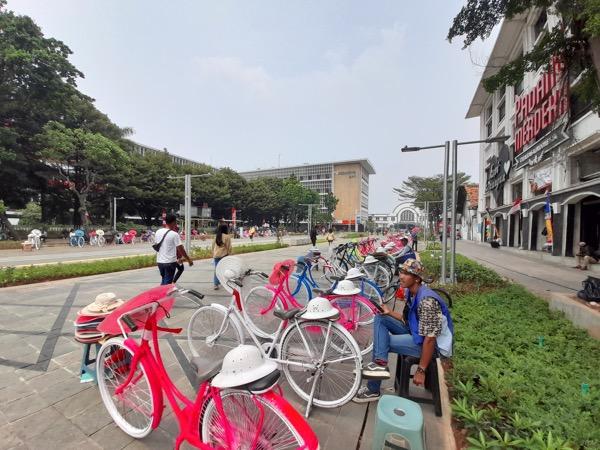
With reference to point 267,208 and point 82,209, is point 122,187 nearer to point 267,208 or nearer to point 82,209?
point 82,209

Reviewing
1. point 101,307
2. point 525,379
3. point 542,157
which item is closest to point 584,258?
point 542,157

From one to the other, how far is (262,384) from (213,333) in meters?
2.29

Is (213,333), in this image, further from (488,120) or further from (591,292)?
(488,120)

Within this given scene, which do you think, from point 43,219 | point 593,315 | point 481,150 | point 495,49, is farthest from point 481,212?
point 43,219

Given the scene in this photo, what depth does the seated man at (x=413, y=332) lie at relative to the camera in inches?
100

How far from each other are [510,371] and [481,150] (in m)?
35.2

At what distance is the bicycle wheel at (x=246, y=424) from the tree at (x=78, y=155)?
28.0 metres

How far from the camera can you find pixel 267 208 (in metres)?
57.0

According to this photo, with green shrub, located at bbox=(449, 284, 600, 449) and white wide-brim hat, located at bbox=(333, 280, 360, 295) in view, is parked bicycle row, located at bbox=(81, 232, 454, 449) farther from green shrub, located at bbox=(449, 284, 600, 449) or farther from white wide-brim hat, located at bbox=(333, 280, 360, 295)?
green shrub, located at bbox=(449, 284, 600, 449)

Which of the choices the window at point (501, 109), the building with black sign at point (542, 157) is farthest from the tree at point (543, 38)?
the window at point (501, 109)

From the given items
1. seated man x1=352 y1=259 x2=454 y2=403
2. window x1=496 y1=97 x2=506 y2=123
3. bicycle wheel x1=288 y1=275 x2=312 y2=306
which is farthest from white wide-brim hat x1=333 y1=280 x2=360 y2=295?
window x1=496 y1=97 x2=506 y2=123

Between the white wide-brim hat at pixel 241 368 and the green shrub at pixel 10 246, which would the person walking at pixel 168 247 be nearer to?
the white wide-brim hat at pixel 241 368

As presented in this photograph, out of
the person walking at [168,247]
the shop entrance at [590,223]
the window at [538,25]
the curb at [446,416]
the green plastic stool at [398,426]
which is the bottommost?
the curb at [446,416]

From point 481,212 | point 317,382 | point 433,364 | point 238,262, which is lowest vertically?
point 317,382
